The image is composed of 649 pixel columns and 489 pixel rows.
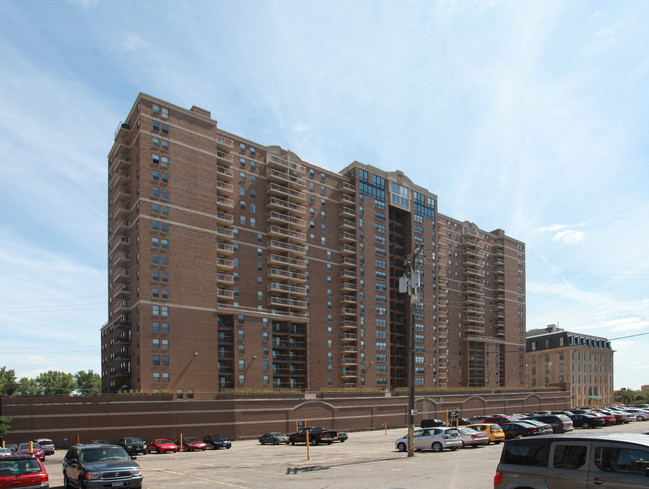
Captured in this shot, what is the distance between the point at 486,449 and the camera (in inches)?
1242

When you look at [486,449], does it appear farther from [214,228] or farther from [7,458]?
[214,228]

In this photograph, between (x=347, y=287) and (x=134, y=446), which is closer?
(x=134, y=446)

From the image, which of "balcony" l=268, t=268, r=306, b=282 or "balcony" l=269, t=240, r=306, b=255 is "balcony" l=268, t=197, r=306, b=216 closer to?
"balcony" l=269, t=240, r=306, b=255

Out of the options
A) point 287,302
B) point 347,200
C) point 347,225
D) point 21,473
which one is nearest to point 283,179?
point 347,200

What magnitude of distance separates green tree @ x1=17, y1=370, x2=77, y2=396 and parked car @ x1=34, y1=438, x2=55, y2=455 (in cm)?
8856

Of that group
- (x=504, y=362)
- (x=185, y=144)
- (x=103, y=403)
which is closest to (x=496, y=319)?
(x=504, y=362)

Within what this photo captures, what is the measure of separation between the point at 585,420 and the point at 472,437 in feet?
69.7

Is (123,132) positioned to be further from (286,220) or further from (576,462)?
(576,462)

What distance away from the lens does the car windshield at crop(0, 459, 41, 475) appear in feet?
51.8

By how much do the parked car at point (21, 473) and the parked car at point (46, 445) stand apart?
35.6 metres

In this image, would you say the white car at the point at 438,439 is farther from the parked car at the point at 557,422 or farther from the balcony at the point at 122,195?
the balcony at the point at 122,195

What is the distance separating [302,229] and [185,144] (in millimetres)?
23629

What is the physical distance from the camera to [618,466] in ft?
31.7

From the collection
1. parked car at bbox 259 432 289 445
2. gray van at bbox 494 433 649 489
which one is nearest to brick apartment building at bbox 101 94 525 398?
parked car at bbox 259 432 289 445
